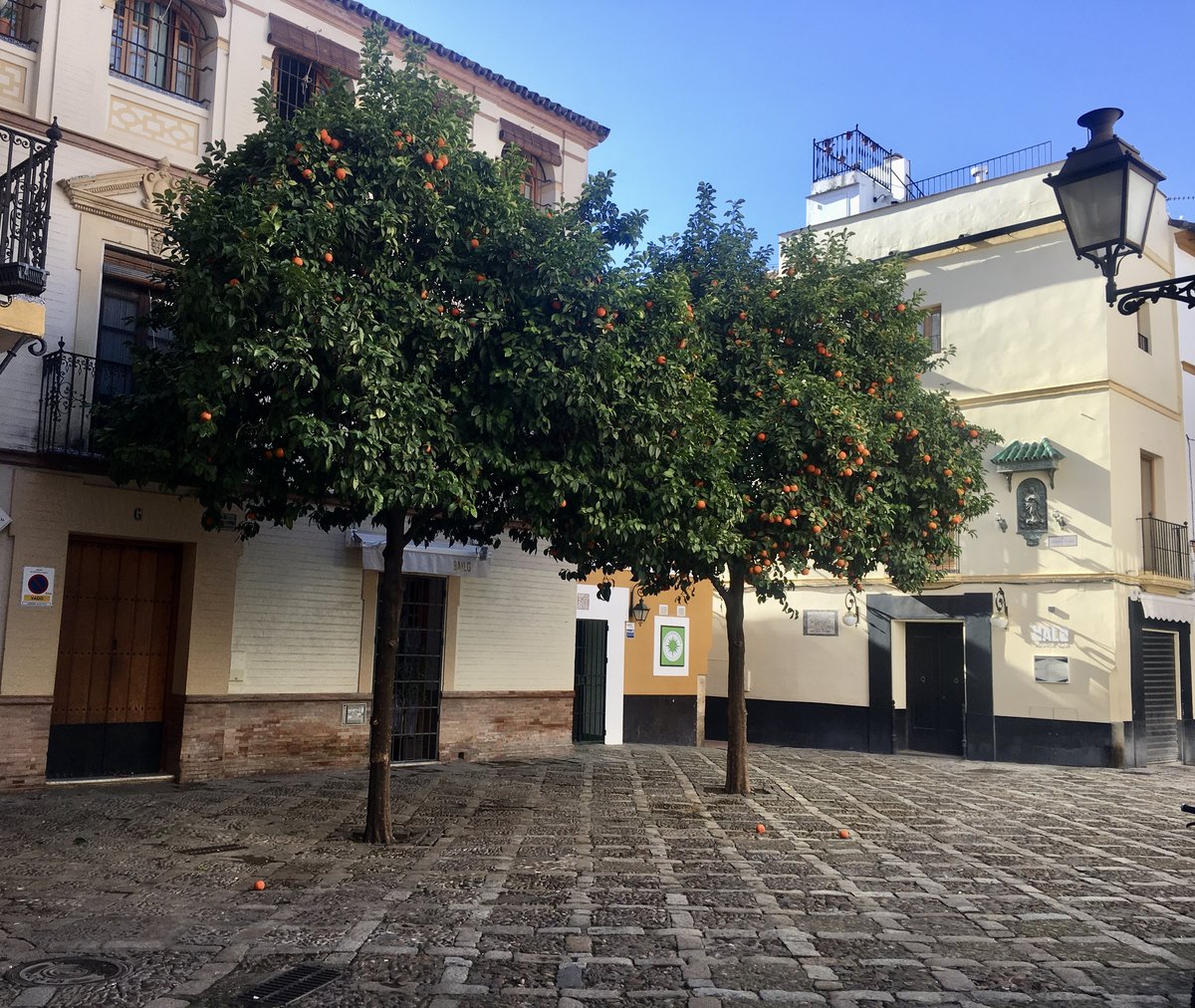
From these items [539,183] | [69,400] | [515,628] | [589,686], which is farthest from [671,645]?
[69,400]

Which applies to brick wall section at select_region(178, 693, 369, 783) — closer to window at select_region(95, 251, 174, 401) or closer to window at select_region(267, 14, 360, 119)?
window at select_region(95, 251, 174, 401)

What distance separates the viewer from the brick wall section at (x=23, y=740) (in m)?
10.4

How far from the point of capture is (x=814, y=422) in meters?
10.9

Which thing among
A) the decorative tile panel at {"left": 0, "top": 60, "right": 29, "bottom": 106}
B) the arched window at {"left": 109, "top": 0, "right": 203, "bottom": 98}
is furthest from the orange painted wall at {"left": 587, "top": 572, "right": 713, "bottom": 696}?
the decorative tile panel at {"left": 0, "top": 60, "right": 29, "bottom": 106}

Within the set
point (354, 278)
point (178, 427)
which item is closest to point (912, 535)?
point (354, 278)

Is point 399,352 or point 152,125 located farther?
point 152,125

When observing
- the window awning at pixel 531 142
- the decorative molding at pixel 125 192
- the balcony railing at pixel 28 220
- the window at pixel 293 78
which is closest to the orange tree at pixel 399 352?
the balcony railing at pixel 28 220

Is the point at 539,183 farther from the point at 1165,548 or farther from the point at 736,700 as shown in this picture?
the point at 1165,548

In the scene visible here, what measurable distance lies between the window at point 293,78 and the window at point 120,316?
2805 mm

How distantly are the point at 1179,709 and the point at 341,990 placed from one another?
17582mm

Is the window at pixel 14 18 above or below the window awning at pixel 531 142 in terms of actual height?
below

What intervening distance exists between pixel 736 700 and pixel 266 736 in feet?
17.7

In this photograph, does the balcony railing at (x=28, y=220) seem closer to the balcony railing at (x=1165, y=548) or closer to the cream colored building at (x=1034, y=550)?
the cream colored building at (x=1034, y=550)

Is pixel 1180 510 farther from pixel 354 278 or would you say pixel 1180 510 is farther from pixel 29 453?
pixel 29 453
